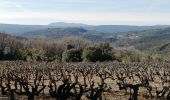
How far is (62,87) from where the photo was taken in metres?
26.2

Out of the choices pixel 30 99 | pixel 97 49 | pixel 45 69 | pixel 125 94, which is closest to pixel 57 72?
pixel 45 69

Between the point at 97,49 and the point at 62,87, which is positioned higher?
the point at 62,87

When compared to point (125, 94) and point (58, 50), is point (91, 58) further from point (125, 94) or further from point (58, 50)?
point (125, 94)

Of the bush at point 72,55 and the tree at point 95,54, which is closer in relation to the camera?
the tree at point 95,54

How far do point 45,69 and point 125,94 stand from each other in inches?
922

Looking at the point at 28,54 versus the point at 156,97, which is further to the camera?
the point at 28,54

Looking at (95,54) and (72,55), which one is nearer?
(95,54)

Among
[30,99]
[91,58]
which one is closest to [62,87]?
[30,99]

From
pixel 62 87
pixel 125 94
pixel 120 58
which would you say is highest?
pixel 62 87

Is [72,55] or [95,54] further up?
[95,54]

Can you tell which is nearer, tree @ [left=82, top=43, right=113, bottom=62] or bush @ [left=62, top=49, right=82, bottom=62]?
tree @ [left=82, top=43, right=113, bottom=62]

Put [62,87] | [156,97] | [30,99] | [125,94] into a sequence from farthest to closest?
[125,94] < [156,97] < [30,99] < [62,87]

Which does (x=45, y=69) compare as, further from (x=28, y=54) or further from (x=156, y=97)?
(x=28, y=54)

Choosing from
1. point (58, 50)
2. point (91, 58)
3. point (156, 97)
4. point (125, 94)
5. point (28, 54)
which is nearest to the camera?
point (156, 97)
